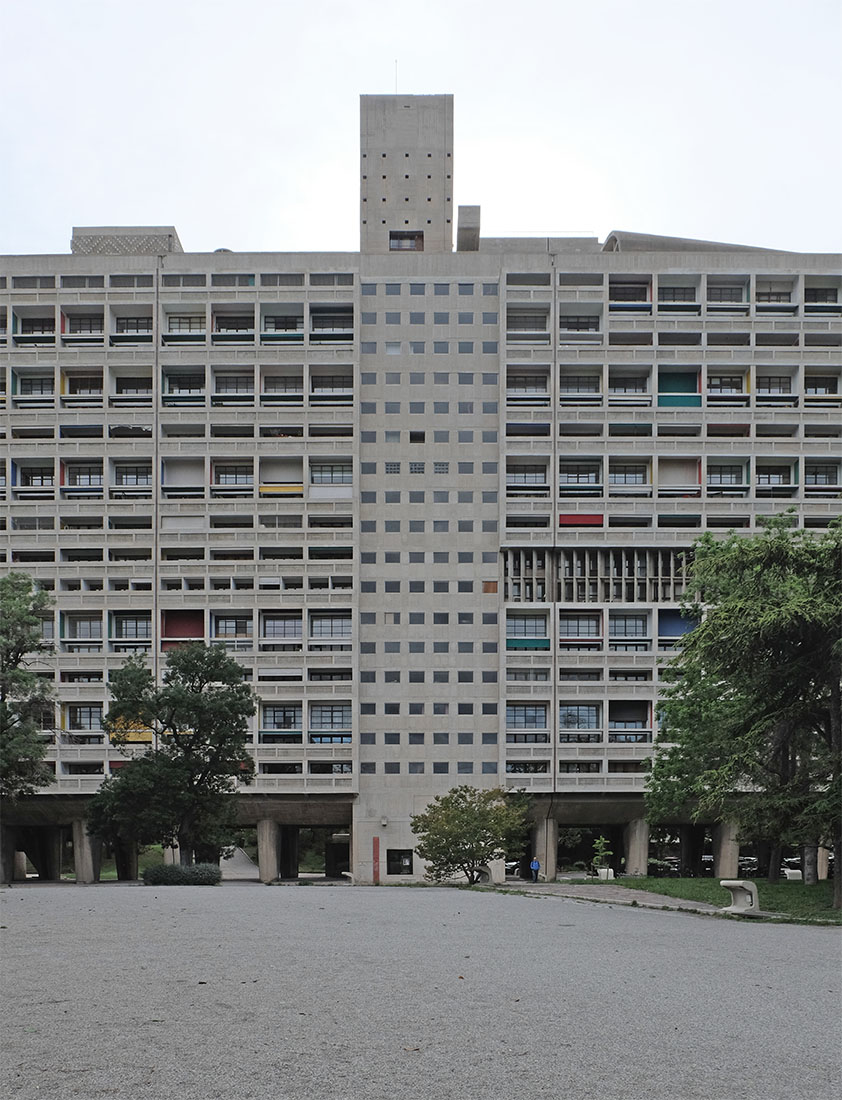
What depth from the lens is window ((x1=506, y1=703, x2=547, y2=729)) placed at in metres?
78.7

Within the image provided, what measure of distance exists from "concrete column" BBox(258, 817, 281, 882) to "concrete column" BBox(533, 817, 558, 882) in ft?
54.7

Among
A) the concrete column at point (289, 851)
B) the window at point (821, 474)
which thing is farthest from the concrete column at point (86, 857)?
the window at point (821, 474)

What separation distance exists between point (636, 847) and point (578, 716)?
9.11 metres

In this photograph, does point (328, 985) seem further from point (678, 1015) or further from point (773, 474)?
point (773, 474)

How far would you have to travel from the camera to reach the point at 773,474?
80312mm

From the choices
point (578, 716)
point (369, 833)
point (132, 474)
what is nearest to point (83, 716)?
point (132, 474)

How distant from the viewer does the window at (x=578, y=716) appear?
77.9 metres

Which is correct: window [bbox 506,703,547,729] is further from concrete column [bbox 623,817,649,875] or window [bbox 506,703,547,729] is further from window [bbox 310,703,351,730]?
window [bbox 310,703,351,730]

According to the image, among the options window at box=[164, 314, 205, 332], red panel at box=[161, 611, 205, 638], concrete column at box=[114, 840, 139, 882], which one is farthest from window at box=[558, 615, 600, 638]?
window at box=[164, 314, 205, 332]

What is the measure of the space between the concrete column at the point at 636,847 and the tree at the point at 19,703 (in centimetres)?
3862

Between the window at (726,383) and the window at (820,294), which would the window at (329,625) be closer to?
the window at (726,383)

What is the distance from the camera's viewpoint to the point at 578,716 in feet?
256

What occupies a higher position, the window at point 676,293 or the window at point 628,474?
the window at point 676,293

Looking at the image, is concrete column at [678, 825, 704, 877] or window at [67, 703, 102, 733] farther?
concrete column at [678, 825, 704, 877]
